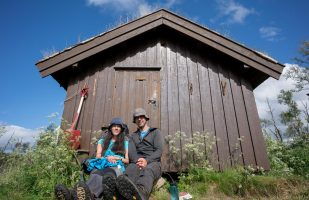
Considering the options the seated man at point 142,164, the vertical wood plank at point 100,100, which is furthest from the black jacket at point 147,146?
the vertical wood plank at point 100,100

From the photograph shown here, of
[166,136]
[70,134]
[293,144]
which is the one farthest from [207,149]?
[293,144]

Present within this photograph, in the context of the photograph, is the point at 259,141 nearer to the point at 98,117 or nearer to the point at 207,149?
the point at 207,149

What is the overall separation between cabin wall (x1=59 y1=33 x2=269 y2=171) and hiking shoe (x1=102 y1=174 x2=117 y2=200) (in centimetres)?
243

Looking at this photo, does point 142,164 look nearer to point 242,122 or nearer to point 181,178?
point 181,178

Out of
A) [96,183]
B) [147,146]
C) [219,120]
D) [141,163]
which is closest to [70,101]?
[147,146]

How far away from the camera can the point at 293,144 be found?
13945mm

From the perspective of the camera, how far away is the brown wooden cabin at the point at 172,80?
5.92 m

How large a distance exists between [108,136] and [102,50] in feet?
8.80

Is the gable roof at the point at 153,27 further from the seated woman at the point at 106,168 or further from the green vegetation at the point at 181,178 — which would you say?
the seated woman at the point at 106,168

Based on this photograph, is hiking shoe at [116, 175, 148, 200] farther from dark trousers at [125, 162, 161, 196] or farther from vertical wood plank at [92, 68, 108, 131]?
vertical wood plank at [92, 68, 108, 131]

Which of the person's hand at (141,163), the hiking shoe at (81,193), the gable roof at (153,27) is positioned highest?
the gable roof at (153,27)

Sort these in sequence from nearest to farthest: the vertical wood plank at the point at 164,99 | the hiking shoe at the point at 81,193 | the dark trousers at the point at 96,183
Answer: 1. the hiking shoe at the point at 81,193
2. the dark trousers at the point at 96,183
3. the vertical wood plank at the point at 164,99

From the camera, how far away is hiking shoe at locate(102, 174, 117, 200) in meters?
3.20

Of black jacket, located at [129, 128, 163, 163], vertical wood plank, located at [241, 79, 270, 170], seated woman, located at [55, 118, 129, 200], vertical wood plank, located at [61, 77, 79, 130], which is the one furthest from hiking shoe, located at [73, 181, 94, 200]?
vertical wood plank, located at [241, 79, 270, 170]
